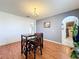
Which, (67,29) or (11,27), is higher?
(11,27)

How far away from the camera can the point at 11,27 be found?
20.7ft

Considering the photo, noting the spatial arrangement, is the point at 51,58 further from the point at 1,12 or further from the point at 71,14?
the point at 1,12

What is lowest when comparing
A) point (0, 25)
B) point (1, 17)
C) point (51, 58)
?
point (51, 58)

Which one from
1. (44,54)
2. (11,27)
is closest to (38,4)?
(44,54)

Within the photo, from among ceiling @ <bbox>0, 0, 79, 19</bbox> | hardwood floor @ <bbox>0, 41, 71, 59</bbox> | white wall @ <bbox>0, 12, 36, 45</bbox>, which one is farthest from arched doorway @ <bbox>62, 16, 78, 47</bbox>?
white wall @ <bbox>0, 12, 36, 45</bbox>

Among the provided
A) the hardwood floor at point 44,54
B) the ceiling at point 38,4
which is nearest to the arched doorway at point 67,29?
the ceiling at point 38,4

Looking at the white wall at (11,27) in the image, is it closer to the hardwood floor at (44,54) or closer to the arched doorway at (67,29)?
the hardwood floor at (44,54)

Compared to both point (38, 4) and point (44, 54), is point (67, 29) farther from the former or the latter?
point (44, 54)

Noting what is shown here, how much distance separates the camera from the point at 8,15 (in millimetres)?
6059

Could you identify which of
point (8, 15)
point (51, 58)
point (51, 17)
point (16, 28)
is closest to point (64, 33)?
point (51, 17)

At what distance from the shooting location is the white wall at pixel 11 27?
559 cm

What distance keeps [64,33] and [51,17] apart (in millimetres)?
1995

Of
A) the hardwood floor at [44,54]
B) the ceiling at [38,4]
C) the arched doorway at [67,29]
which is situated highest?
the ceiling at [38,4]

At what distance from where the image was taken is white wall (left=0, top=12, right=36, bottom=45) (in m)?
5.59
